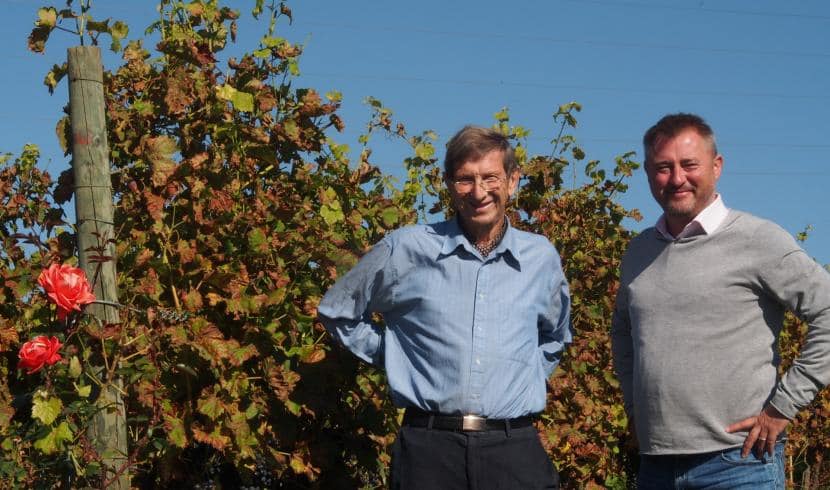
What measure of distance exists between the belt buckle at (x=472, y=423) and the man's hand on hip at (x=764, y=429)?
701mm

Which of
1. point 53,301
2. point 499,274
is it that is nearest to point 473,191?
point 499,274

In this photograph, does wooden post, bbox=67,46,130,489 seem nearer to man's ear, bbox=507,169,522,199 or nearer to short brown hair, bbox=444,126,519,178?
short brown hair, bbox=444,126,519,178

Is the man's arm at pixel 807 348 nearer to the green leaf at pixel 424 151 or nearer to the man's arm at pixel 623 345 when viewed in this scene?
the man's arm at pixel 623 345

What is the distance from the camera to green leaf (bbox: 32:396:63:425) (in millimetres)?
3451

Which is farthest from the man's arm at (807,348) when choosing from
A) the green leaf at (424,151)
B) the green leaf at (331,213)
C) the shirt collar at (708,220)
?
the green leaf at (424,151)

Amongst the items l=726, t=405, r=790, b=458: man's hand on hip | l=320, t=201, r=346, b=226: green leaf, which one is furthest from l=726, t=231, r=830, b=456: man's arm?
l=320, t=201, r=346, b=226: green leaf

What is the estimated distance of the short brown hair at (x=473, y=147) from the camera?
10.7 ft

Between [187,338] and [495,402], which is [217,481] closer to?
[187,338]

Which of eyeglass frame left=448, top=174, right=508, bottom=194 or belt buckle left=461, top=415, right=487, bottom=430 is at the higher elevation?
eyeglass frame left=448, top=174, right=508, bottom=194

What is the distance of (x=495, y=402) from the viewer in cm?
314

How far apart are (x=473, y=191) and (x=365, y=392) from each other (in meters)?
1.10

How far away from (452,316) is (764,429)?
3.01ft

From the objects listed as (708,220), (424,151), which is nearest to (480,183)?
(708,220)

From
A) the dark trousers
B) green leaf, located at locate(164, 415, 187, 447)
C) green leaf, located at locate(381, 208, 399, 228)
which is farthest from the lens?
green leaf, located at locate(381, 208, 399, 228)
